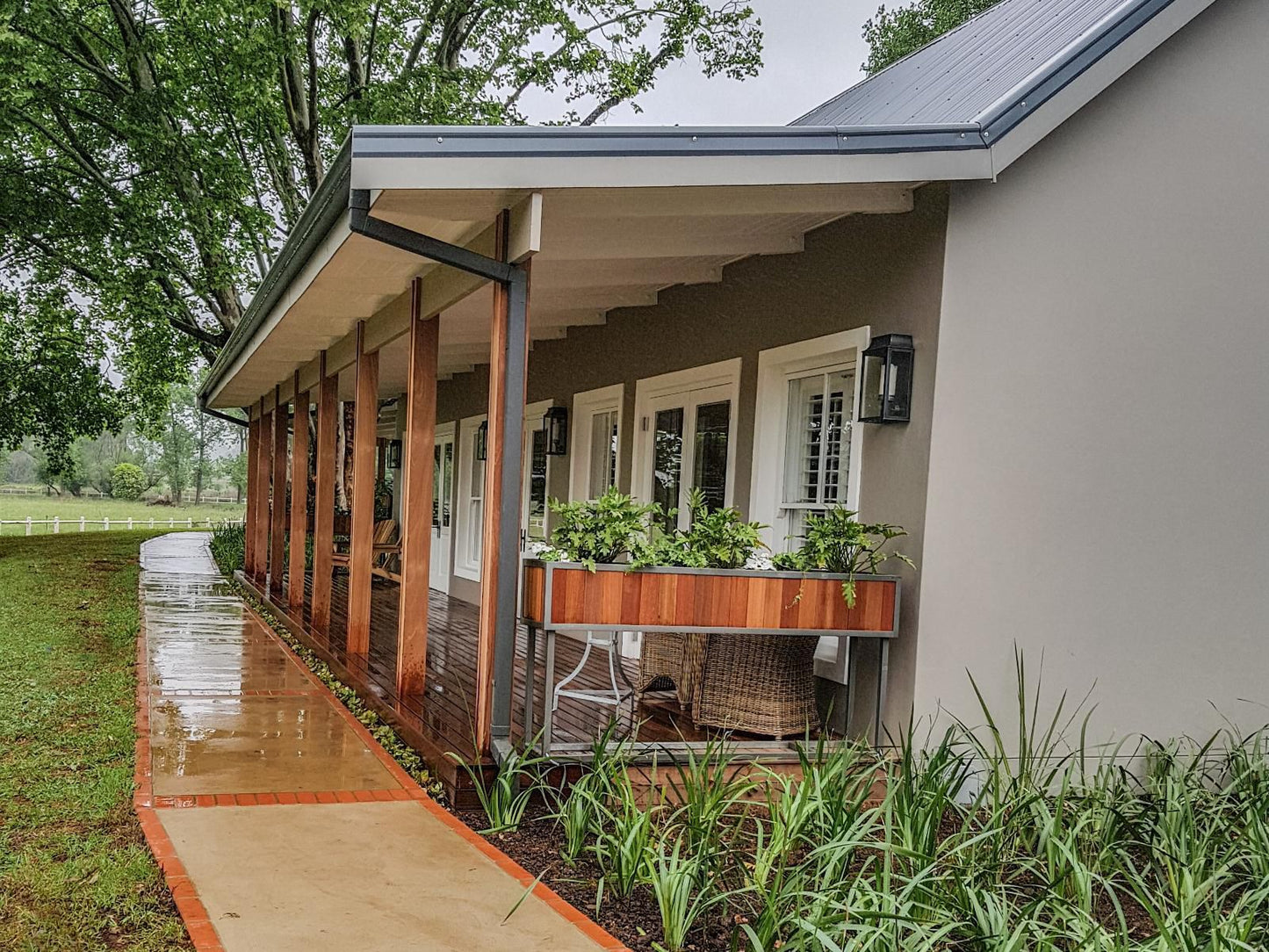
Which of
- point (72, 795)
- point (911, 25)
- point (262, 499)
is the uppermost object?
point (911, 25)

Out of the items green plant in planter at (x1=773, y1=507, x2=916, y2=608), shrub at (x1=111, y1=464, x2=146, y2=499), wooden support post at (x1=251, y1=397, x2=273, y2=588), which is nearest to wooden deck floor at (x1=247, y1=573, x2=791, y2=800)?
green plant in planter at (x1=773, y1=507, x2=916, y2=608)

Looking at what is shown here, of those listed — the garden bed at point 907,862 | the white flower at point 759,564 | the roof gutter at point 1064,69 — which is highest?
the roof gutter at point 1064,69

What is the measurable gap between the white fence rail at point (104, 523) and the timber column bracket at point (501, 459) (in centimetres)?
2057

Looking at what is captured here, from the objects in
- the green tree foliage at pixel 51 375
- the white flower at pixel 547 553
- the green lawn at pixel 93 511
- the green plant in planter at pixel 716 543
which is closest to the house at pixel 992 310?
the white flower at pixel 547 553

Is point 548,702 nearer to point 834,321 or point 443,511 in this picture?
point 834,321

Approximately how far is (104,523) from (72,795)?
29.7 m

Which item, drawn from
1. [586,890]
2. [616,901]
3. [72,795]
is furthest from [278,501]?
[616,901]

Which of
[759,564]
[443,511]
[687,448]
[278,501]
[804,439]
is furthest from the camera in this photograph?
[443,511]

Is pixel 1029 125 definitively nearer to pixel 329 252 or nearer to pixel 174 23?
pixel 329 252

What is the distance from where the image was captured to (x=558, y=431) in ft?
30.0

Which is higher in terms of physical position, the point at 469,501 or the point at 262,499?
the point at 469,501

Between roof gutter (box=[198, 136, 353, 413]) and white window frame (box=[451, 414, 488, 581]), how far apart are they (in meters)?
3.12

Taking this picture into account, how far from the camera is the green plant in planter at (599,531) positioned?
4430 mm

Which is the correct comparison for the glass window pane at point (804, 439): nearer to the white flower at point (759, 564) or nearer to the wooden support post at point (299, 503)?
the white flower at point (759, 564)
